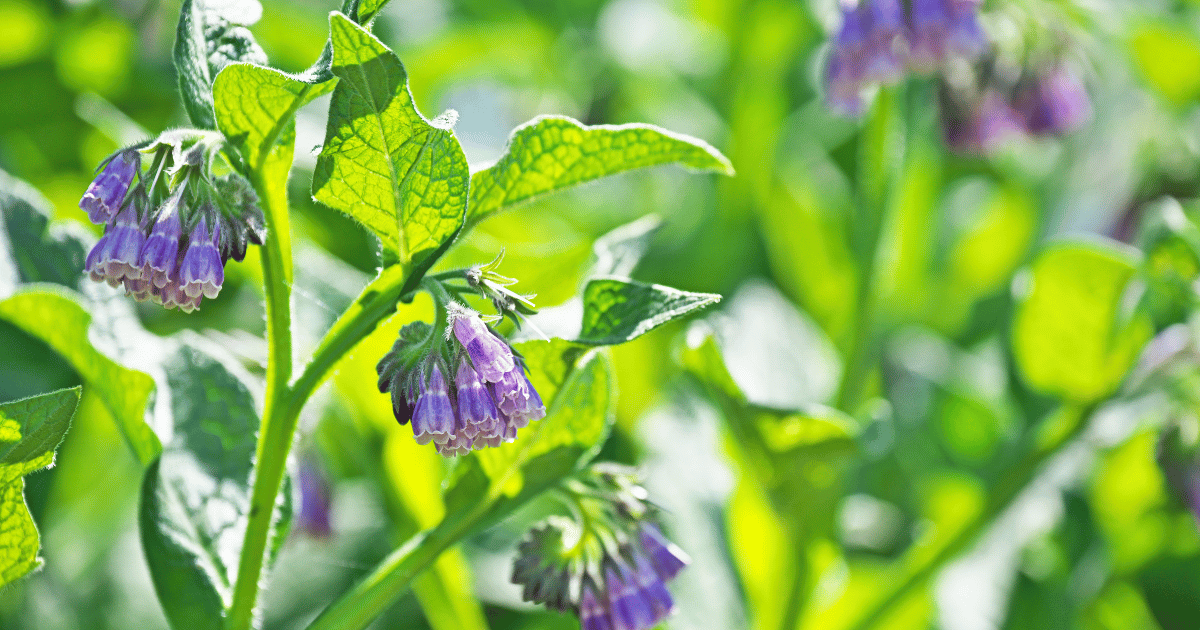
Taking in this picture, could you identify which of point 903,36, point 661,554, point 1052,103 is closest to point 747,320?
point 903,36

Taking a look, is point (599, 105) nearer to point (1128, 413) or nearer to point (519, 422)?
point (1128, 413)

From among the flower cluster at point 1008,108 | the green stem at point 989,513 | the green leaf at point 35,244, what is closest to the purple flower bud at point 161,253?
the green leaf at point 35,244

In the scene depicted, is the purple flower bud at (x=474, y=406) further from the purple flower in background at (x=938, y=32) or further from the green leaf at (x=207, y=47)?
the purple flower in background at (x=938, y=32)

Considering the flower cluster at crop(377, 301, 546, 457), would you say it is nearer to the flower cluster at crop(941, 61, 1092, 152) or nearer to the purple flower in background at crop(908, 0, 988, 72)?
the purple flower in background at crop(908, 0, 988, 72)

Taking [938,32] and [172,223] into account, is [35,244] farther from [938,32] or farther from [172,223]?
[938,32]

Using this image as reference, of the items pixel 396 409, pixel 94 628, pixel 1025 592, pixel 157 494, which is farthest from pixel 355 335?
pixel 1025 592
